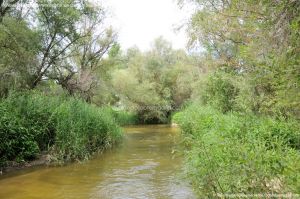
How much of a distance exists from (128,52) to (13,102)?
32.6 metres

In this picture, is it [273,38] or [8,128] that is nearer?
[273,38]

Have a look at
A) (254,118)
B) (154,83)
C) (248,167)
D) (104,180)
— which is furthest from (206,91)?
(154,83)

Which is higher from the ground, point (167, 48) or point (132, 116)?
point (167, 48)

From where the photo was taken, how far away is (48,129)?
35.4 ft

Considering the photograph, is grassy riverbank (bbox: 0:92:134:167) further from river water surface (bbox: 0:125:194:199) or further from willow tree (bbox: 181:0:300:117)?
willow tree (bbox: 181:0:300:117)

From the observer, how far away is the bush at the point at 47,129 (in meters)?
9.12

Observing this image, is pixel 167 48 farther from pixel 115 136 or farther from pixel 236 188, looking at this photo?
pixel 236 188

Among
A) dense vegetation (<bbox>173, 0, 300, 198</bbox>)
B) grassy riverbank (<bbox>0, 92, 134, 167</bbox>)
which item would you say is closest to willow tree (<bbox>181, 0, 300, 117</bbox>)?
dense vegetation (<bbox>173, 0, 300, 198</bbox>)

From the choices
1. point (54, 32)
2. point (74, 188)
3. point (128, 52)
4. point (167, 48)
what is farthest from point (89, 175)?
point (128, 52)

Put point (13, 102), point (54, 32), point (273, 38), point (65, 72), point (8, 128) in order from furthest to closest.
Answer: point (65, 72) → point (54, 32) → point (13, 102) → point (8, 128) → point (273, 38)

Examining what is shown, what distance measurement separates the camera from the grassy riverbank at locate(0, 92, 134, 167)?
9.12 metres

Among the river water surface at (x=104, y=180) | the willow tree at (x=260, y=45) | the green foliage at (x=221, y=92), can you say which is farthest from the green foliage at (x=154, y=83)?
the river water surface at (x=104, y=180)

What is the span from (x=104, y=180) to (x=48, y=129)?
355 cm

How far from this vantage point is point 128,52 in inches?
1658
